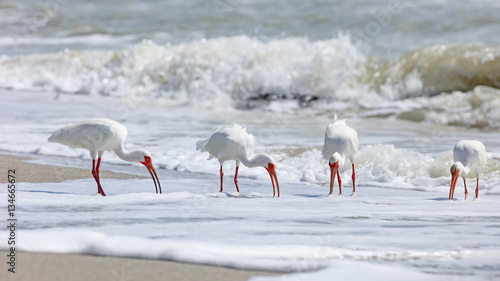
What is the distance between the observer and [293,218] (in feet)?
17.8

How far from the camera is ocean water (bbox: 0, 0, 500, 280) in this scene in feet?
14.7

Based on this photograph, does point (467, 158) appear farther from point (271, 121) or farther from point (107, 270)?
point (271, 121)

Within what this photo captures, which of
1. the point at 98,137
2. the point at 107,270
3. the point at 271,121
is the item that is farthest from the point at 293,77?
the point at 107,270

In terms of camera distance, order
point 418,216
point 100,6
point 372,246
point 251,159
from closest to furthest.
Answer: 1. point 372,246
2. point 418,216
3. point 251,159
4. point 100,6

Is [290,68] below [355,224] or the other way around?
the other way around

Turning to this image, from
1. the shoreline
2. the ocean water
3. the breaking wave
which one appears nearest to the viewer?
the shoreline

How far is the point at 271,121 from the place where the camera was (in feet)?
40.6

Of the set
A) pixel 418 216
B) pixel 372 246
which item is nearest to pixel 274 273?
pixel 372 246

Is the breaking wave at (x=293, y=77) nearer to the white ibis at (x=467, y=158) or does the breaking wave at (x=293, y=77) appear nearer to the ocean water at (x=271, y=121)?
the ocean water at (x=271, y=121)

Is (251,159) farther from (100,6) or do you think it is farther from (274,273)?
(100,6)

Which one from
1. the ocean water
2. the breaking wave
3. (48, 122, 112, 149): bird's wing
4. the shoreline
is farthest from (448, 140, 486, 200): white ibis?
the breaking wave

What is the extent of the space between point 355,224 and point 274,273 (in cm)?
146

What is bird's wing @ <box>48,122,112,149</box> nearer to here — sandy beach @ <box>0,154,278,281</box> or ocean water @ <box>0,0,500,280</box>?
ocean water @ <box>0,0,500,280</box>

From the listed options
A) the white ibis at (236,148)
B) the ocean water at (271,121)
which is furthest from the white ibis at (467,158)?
the white ibis at (236,148)
